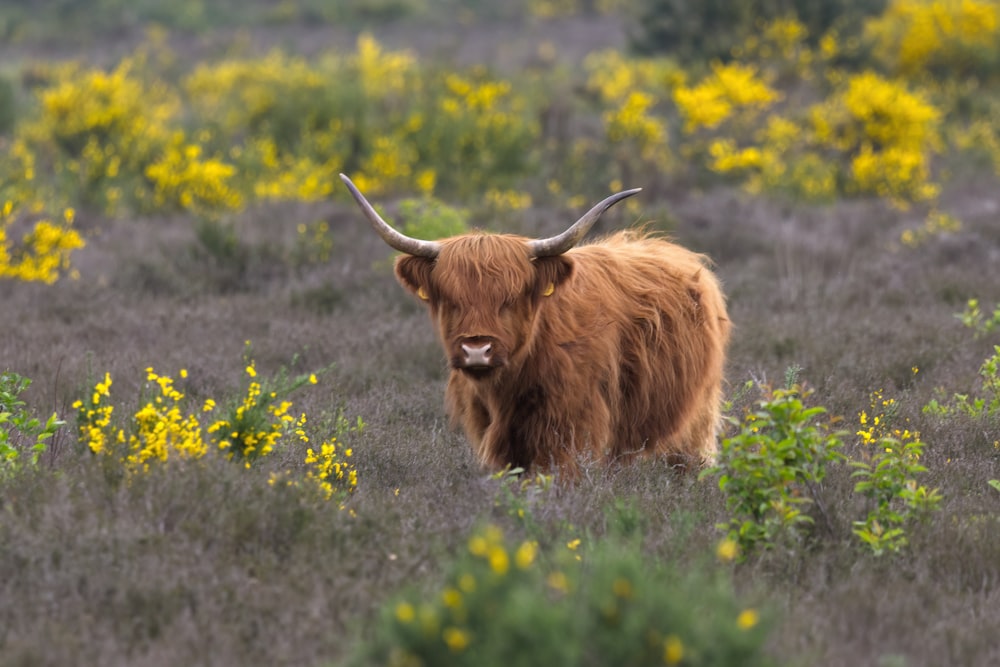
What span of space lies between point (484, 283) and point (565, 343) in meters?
0.51

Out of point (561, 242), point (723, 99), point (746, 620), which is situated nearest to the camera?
point (746, 620)

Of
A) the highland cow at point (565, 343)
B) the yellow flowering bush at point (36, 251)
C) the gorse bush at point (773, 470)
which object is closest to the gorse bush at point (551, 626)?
the gorse bush at point (773, 470)

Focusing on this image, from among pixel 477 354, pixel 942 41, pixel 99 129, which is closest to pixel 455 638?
pixel 477 354

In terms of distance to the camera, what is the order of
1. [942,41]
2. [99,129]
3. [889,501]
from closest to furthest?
1. [889,501]
2. [99,129]
3. [942,41]

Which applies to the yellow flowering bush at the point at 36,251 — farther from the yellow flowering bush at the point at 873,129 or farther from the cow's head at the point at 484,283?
the yellow flowering bush at the point at 873,129

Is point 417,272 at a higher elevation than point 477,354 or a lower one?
higher

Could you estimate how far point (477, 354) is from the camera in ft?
15.9

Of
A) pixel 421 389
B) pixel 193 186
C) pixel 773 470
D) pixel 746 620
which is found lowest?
pixel 421 389

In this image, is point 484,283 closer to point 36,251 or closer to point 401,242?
point 401,242

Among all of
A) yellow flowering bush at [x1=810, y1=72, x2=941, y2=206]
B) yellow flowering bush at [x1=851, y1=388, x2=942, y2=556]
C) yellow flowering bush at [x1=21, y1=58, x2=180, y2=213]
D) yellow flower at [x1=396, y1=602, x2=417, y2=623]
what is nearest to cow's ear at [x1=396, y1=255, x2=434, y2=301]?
yellow flowering bush at [x1=851, y1=388, x2=942, y2=556]

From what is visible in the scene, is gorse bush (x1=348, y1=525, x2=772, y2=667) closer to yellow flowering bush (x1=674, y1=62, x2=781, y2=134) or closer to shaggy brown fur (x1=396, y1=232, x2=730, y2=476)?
shaggy brown fur (x1=396, y1=232, x2=730, y2=476)

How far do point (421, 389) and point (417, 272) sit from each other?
2.13m

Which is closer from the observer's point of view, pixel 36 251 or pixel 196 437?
pixel 196 437

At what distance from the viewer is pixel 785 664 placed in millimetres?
3010
